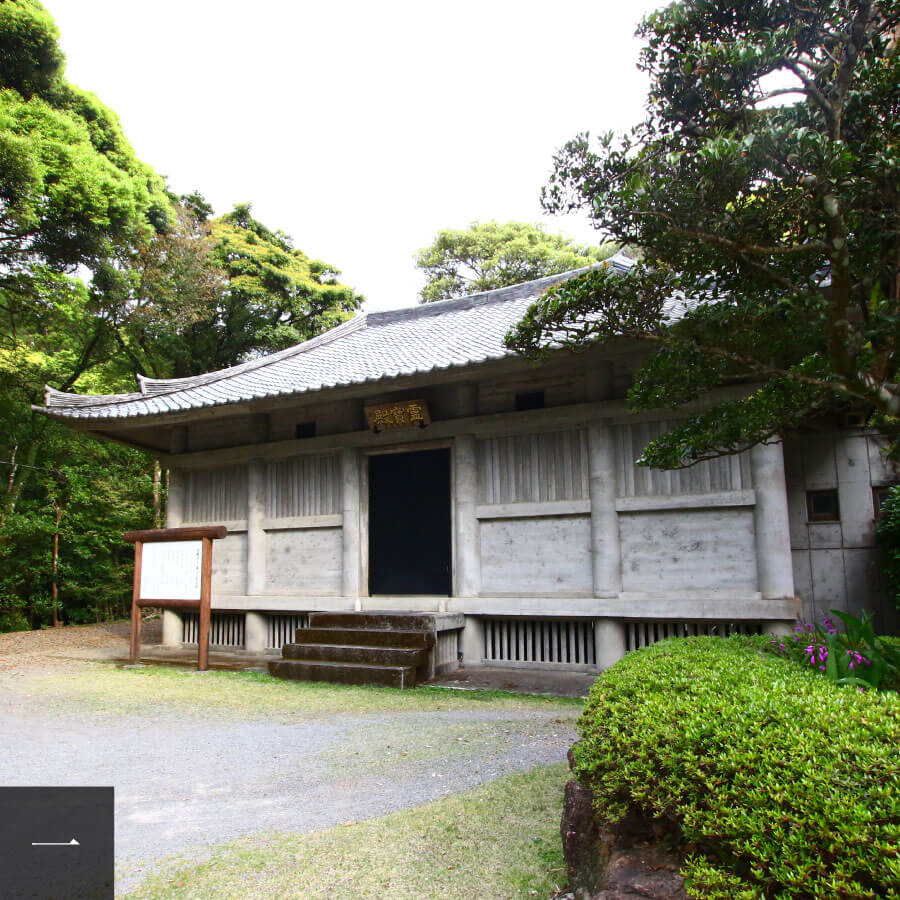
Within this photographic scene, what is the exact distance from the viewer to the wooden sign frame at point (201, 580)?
9398mm

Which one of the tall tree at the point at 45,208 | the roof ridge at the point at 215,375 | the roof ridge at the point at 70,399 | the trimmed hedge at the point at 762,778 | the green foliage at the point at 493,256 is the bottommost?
the trimmed hedge at the point at 762,778

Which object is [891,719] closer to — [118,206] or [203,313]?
[118,206]

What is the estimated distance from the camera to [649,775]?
2.33 meters

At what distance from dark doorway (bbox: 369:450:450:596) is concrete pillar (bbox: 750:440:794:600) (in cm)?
410

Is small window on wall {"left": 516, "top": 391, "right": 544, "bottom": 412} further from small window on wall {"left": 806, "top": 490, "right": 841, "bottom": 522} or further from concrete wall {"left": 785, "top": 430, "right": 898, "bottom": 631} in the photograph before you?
small window on wall {"left": 806, "top": 490, "right": 841, "bottom": 522}

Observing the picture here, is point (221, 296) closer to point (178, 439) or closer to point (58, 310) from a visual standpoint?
point (58, 310)

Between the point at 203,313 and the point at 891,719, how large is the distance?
20.4 m

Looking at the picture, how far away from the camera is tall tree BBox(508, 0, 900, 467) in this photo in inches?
139

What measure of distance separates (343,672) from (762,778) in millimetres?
6653

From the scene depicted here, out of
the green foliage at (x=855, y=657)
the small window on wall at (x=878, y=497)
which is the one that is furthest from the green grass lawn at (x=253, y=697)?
the small window on wall at (x=878, y=497)

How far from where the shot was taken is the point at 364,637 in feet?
28.1

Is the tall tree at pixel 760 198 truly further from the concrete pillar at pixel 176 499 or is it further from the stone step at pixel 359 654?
→ the concrete pillar at pixel 176 499

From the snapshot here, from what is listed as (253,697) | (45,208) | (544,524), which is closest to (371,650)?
(253,697)

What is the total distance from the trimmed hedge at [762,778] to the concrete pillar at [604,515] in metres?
5.40
